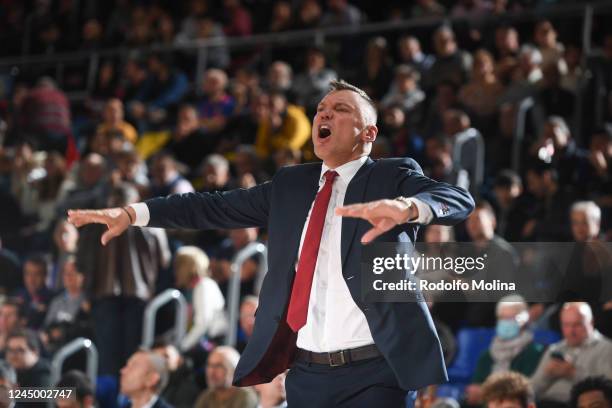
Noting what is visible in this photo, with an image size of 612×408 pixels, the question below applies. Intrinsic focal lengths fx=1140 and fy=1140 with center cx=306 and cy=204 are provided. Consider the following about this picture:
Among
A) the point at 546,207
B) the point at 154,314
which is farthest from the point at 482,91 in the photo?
the point at 154,314

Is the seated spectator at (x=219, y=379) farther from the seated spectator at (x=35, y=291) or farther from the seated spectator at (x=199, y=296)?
the seated spectator at (x=35, y=291)

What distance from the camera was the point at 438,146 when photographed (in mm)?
Result: 8227

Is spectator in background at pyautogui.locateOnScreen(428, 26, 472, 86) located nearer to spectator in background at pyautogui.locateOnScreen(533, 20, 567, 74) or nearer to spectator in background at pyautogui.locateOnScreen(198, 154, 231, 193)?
spectator in background at pyautogui.locateOnScreen(533, 20, 567, 74)

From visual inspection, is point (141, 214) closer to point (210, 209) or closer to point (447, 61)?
point (210, 209)

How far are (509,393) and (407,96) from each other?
467 cm

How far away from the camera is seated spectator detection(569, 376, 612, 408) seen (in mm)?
5312

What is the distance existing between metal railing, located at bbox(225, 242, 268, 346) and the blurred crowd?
9cm

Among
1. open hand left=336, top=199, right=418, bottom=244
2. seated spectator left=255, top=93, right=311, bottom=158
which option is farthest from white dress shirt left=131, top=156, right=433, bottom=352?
seated spectator left=255, top=93, right=311, bottom=158

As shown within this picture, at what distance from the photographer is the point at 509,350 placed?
640 cm

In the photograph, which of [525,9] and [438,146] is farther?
[525,9]

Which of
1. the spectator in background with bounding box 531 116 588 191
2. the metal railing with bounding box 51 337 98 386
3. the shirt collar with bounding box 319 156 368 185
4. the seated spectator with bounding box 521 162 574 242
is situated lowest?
the metal railing with bounding box 51 337 98 386

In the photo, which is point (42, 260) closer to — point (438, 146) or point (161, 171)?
point (161, 171)

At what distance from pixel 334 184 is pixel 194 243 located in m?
5.17

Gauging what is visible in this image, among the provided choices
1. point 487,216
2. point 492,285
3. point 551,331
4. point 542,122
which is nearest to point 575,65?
point 542,122
